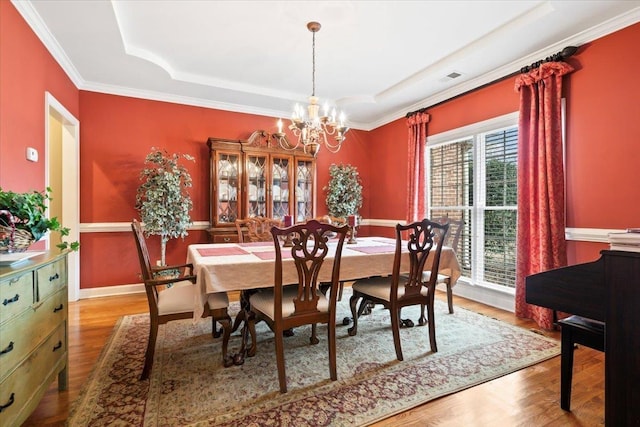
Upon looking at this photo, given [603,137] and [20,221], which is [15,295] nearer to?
[20,221]

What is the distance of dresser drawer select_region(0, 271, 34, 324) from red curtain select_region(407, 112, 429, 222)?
13.5 feet

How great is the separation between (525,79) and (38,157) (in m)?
4.52

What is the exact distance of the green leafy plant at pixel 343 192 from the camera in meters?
5.02

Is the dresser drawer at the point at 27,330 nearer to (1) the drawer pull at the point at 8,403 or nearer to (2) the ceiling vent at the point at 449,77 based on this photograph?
(1) the drawer pull at the point at 8,403

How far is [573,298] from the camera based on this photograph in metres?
1.31

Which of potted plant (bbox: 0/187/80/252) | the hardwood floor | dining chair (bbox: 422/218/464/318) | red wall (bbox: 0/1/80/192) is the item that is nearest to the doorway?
red wall (bbox: 0/1/80/192)

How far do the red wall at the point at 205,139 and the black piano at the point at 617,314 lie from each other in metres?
1.81

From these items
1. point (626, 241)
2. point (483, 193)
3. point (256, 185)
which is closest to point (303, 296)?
point (626, 241)

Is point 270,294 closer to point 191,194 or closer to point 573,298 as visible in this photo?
point 573,298

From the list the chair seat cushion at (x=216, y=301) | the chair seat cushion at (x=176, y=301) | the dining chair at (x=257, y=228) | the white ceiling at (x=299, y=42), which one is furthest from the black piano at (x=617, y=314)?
the dining chair at (x=257, y=228)

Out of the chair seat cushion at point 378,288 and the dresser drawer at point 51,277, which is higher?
the dresser drawer at point 51,277

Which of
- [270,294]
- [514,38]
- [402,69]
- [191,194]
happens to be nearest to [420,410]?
[270,294]

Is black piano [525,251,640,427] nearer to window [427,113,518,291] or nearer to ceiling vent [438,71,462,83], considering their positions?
window [427,113,518,291]

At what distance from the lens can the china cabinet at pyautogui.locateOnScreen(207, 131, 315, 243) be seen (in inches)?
165
